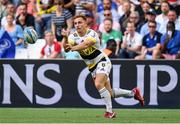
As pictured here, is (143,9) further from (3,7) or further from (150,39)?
(3,7)

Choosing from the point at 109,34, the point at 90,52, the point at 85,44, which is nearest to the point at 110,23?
the point at 109,34

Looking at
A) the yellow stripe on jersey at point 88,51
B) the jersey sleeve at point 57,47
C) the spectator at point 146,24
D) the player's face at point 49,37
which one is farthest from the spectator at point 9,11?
the yellow stripe on jersey at point 88,51

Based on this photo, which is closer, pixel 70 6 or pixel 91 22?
pixel 91 22

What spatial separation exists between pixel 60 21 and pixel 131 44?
2.38 m

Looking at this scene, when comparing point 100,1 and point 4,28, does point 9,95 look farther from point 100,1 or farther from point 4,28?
point 100,1

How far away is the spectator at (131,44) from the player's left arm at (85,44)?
4348 mm

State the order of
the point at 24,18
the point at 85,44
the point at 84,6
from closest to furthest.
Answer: the point at 85,44, the point at 24,18, the point at 84,6

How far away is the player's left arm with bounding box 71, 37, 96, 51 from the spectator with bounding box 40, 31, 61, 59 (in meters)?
4.30

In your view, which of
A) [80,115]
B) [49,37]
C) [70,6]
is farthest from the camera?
[70,6]

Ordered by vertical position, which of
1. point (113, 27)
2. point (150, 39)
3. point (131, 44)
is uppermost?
point (113, 27)

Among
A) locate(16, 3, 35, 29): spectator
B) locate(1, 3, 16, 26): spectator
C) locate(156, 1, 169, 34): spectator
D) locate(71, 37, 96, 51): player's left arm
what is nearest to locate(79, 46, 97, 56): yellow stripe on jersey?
locate(71, 37, 96, 51): player's left arm

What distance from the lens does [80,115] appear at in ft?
46.2

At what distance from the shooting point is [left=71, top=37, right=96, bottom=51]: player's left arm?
1302cm

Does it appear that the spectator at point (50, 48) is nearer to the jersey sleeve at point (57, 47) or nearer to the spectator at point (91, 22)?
the jersey sleeve at point (57, 47)
